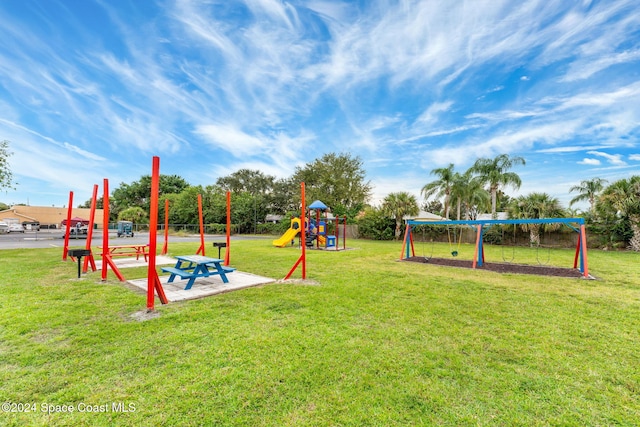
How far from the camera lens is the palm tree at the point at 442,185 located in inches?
970

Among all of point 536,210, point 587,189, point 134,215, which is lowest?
point 536,210

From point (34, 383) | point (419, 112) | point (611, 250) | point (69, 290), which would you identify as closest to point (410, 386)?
point (34, 383)

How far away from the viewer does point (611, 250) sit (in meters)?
14.9

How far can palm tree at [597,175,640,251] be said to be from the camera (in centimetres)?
1399

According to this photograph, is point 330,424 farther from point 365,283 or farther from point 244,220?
point 244,220

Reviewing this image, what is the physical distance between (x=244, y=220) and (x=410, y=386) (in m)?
34.3

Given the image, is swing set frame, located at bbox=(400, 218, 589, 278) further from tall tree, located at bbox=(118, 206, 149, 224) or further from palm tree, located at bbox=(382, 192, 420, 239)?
tall tree, located at bbox=(118, 206, 149, 224)

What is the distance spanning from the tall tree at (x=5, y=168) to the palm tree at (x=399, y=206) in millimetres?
21774

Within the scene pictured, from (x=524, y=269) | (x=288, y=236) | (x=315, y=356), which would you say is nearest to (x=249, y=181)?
(x=288, y=236)

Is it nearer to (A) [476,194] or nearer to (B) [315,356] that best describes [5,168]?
(B) [315,356]

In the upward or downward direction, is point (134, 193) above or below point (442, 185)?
above

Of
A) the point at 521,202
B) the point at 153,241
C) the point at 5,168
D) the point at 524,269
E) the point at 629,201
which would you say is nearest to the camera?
the point at 153,241

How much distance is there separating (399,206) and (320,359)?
18.9m

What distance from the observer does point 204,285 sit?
18.8ft
